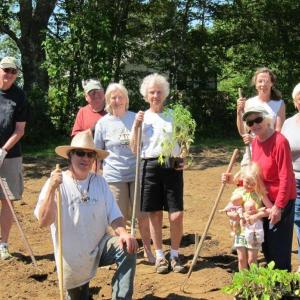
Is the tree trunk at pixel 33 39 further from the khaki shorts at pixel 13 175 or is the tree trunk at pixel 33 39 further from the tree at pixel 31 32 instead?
the khaki shorts at pixel 13 175

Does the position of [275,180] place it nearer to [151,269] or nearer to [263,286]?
[263,286]

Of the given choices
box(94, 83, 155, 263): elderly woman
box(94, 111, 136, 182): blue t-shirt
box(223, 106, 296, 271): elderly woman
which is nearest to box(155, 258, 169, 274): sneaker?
box(94, 83, 155, 263): elderly woman

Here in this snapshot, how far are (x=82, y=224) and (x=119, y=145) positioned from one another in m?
1.68

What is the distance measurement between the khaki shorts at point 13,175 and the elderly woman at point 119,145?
100cm

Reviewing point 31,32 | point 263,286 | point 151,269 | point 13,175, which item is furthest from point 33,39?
point 263,286

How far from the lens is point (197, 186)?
1029cm

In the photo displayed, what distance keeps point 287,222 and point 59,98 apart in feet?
40.8

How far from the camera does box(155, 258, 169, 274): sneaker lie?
544 cm

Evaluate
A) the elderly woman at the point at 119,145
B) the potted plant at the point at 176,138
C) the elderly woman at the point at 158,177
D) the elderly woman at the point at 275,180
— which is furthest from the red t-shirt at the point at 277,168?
the elderly woman at the point at 119,145

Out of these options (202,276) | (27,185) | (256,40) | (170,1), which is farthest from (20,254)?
(256,40)

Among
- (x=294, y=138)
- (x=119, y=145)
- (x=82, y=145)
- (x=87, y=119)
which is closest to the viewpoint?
(x=82, y=145)

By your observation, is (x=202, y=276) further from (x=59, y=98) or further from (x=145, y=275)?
(x=59, y=98)

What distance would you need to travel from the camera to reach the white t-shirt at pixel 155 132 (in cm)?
536

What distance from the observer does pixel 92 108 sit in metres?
6.12
